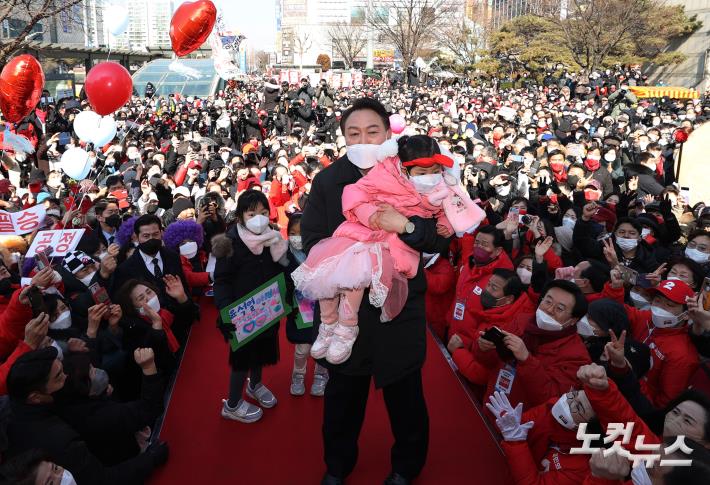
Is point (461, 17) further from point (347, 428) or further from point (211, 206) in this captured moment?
point (347, 428)

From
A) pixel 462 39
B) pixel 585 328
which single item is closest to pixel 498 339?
pixel 585 328

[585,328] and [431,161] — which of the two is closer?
[431,161]

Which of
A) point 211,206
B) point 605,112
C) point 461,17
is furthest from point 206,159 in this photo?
point 461,17

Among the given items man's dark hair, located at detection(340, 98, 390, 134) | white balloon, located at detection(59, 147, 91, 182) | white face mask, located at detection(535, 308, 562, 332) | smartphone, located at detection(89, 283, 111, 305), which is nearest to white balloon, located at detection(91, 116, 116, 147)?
white balloon, located at detection(59, 147, 91, 182)

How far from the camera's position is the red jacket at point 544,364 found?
2826 mm

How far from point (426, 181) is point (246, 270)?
1493 mm

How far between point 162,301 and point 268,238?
1077mm

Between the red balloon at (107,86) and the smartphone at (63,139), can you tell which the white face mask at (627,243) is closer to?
the red balloon at (107,86)

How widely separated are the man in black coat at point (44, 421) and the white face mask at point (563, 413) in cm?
197

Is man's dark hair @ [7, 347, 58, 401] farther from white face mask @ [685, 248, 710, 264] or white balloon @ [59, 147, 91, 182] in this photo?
white balloon @ [59, 147, 91, 182]


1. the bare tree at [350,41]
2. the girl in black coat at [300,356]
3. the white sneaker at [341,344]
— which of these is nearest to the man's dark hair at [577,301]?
the white sneaker at [341,344]

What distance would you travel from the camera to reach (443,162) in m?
2.13

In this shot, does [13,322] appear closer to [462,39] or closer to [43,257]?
[43,257]

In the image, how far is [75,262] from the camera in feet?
13.3
